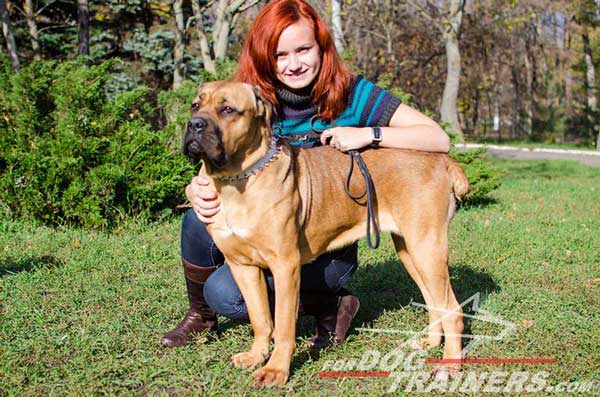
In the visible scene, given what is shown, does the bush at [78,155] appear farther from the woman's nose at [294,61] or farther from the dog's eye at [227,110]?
the dog's eye at [227,110]

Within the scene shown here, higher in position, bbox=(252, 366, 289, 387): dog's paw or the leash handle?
the leash handle

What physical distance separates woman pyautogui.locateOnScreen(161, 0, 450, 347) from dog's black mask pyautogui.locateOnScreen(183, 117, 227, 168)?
1.42ft

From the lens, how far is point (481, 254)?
626 centimetres

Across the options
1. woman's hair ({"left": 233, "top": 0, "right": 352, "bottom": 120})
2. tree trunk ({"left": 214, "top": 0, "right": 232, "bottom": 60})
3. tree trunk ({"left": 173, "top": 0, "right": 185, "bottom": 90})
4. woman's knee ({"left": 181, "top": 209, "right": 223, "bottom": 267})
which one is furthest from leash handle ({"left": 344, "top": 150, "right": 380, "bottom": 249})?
tree trunk ({"left": 173, "top": 0, "right": 185, "bottom": 90})

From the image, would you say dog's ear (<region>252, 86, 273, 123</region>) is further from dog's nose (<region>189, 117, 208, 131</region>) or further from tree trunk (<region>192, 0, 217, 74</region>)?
tree trunk (<region>192, 0, 217, 74</region>)

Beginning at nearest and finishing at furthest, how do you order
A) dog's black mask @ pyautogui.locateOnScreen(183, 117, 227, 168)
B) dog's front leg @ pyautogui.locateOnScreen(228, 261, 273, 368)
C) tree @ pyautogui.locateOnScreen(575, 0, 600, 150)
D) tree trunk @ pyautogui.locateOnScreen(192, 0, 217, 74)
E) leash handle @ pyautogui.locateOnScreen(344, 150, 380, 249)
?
dog's black mask @ pyautogui.locateOnScreen(183, 117, 227, 168), dog's front leg @ pyautogui.locateOnScreen(228, 261, 273, 368), leash handle @ pyautogui.locateOnScreen(344, 150, 380, 249), tree trunk @ pyautogui.locateOnScreen(192, 0, 217, 74), tree @ pyautogui.locateOnScreen(575, 0, 600, 150)

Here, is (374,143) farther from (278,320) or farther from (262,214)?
(278,320)

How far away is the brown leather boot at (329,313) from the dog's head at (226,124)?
122 cm

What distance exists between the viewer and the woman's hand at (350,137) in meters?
3.63

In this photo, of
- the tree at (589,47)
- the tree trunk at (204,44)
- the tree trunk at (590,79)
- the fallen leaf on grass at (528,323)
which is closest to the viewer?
the fallen leaf on grass at (528,323)

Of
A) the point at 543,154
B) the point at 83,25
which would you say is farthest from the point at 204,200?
the point at 543,154

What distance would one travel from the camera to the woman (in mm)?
3631

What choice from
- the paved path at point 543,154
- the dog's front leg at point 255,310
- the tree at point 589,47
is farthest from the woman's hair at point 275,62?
the tree at point 589,47

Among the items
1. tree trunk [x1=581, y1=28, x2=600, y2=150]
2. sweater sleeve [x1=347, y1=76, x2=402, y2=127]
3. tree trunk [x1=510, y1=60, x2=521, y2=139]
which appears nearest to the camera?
sweater sleeve [x1=347, y1=76, x2=402, y2=127]
